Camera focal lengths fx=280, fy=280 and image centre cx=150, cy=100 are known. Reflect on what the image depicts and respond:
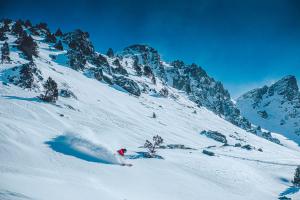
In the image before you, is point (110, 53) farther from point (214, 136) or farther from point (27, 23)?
point (214, 136)

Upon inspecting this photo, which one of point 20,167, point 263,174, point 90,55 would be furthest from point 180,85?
point 20,167

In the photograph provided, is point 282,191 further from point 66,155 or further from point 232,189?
point 66,155

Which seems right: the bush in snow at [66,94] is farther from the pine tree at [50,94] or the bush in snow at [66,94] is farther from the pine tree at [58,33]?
the pine tree at [58,33]

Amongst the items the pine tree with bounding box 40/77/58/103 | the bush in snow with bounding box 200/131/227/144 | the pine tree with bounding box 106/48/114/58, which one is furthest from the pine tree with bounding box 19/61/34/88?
the pine tree with bounding box 106/48/114/58

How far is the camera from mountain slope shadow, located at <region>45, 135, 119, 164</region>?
24969mm

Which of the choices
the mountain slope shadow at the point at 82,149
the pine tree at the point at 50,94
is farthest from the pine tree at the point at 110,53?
the mountain slope shadow at the point at 82,149

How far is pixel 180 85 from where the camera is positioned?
624 feet

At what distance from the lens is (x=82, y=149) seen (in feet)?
85.1

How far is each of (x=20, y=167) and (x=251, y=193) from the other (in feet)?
77.3

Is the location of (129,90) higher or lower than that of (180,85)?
lower

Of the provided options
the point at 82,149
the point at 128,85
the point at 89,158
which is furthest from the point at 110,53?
the point at 89,158

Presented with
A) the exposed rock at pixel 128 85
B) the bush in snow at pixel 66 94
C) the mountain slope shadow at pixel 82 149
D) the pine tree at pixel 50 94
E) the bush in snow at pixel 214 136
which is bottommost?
the mountain slope shadow at pixel 82 149

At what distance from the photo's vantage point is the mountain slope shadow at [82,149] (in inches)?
983

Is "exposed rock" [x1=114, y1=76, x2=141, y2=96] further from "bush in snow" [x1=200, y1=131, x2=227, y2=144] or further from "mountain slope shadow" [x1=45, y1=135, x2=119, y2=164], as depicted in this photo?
"mountain slope shadow" [x1=45, y1=135, x2=119, y2=164]
